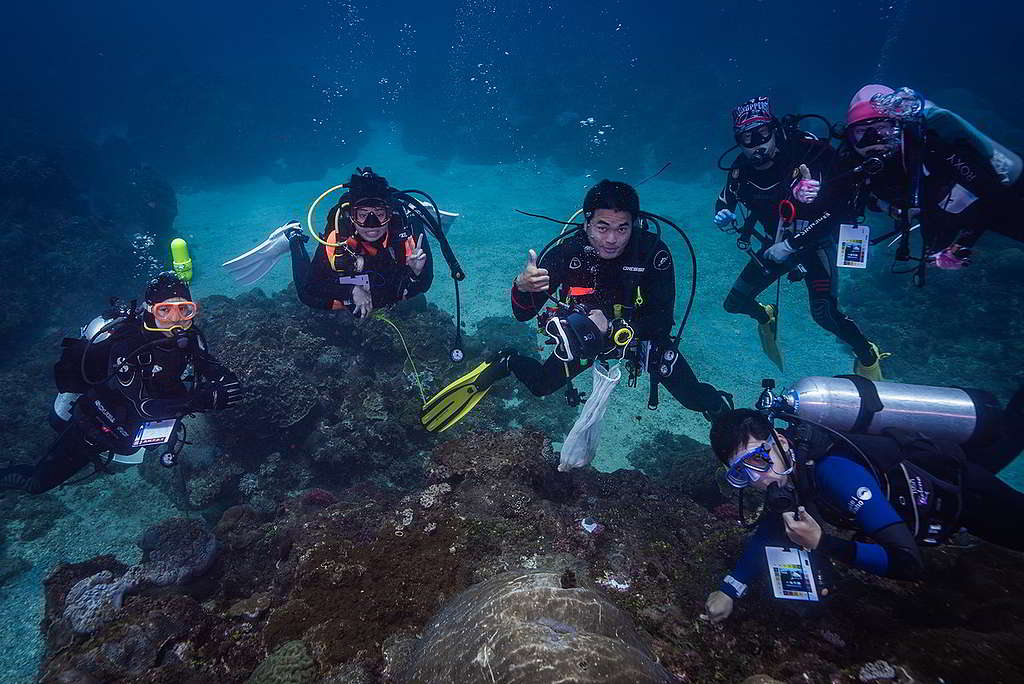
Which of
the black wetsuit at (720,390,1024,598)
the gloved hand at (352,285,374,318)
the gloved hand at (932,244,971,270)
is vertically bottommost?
the black wetsuit at (720,390,1024,598)

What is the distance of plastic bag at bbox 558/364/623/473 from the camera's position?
18.9 feet

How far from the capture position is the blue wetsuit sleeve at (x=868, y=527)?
9.52 feet

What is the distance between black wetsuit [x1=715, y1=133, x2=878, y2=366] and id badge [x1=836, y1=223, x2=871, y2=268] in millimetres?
628

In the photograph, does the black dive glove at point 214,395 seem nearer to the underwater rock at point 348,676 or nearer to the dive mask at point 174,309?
the dive mask at point 174,309

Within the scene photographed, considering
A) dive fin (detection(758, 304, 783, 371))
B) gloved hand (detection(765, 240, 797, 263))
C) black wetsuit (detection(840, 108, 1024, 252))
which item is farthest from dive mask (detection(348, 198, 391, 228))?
dive fin (detection(758, 304, 783, 371))

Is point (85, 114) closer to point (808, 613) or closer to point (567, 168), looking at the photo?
point (567, 168)

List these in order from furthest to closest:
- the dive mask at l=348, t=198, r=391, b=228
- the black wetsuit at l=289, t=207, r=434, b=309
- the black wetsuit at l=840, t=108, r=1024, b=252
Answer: the black wetsuit at l=289, t=207, r=434, b=309 → the dive mask at l=348, t=198, r=391, b=228 → the black wetsuit at l=840, t=108, r=1024, b=252

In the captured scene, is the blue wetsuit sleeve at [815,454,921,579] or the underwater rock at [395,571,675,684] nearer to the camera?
the underwater rock at [395,571,675,684]

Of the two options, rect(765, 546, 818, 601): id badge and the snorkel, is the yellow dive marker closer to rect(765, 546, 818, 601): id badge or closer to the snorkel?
the snorkel

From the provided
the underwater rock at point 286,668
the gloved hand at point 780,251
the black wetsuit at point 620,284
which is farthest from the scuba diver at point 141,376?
the gloved hand at point 780,251

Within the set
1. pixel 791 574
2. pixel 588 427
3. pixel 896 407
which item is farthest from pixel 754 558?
pixel 588 427

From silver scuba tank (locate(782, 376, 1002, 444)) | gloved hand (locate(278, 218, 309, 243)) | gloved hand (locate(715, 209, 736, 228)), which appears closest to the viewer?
silver scuba tank (locate(782, 376, 1002, 444))

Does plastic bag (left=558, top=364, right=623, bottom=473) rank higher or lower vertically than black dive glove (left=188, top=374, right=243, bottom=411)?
A: lower

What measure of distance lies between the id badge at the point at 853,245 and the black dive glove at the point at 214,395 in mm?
7437
